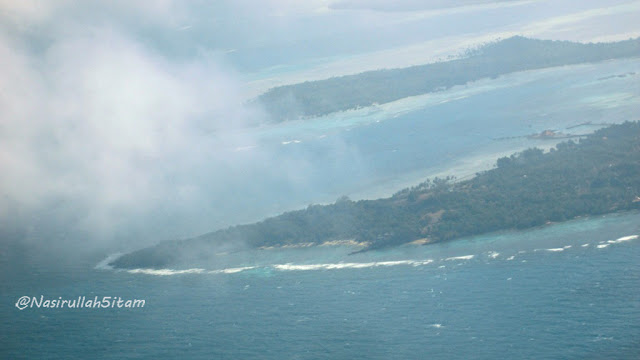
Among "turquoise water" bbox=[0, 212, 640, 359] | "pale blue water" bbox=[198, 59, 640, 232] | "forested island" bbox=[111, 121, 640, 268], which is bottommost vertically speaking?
"turquoise water" bbox=[0, 212, 640, 359]

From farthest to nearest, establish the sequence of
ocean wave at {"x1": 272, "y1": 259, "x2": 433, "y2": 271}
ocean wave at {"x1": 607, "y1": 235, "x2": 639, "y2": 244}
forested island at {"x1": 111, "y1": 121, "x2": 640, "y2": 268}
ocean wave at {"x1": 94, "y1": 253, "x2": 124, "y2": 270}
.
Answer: ocean wave at {"x1": 94, "y1": 253, "x2": 124, "y2": 270} < forested island at {"x1": 111, "y1": 121, "x2": 640, "y2": 268} < ocean wave at {"x1": 272, "y1": 259, "x2": 433, "y2": 271} < ocean wave at {"x1": 607, "y1": 235, "x2": 639, "y2": 244}

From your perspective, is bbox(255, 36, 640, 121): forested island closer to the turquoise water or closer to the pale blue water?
the pale blue water

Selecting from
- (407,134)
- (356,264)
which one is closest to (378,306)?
(356,264)

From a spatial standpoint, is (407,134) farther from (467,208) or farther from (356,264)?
(356,264)

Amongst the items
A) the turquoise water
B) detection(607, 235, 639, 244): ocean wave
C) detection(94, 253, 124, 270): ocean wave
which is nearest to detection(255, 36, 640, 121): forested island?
detection(94, 253, 124, 270): ocean wave

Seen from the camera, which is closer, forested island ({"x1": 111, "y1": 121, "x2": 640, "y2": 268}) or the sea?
the sea

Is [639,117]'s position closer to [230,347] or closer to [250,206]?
[250,206]
